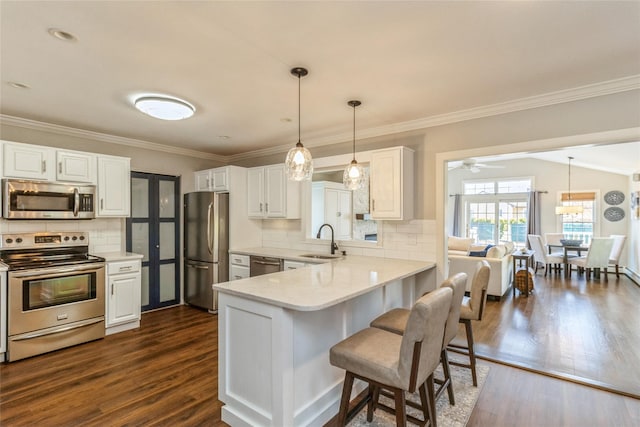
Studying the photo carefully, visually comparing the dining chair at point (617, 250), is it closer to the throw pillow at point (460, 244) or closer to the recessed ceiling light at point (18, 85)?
the throw pillow at point (460, 244)

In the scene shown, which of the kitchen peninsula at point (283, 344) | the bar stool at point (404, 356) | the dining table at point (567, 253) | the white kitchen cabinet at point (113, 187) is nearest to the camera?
the bar stool at point (404, 356)

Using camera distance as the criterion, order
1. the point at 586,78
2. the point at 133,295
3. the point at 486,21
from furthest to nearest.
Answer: the point at 133,295 → the point at 586,78 → the point at 486,21

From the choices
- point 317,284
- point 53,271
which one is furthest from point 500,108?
point 53,271

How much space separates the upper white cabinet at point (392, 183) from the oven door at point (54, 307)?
Answer: 3221 mm

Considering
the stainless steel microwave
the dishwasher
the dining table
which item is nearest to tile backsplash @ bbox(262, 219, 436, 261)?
the dishwasher

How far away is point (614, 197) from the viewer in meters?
7.67

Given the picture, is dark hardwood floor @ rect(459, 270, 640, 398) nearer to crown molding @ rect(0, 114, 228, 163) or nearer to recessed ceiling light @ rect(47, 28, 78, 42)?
recessed ceiling light @ rect(47, 28, 78, 42)

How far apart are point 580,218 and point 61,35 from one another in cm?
1038

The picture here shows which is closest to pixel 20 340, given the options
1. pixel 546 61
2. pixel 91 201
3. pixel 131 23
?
pixel 91 201

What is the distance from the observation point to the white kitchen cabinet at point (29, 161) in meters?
3.26

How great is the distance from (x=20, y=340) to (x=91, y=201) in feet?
5.12

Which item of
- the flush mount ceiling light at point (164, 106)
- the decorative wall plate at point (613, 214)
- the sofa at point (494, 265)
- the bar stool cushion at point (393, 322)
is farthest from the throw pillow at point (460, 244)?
the flush mount ceiling light at point (164, 106)

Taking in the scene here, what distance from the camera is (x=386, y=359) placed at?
5.65 ft

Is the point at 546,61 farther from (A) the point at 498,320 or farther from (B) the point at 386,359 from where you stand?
(A) the point at 498,320
